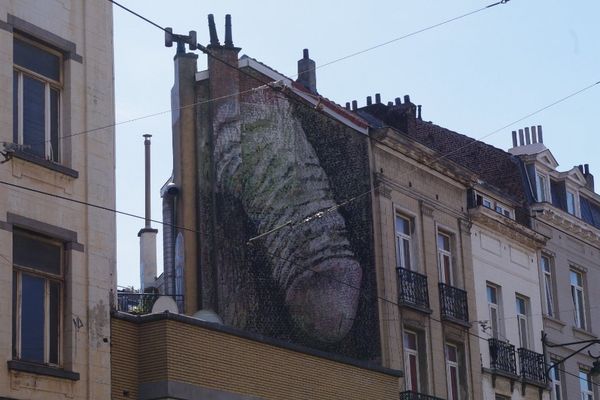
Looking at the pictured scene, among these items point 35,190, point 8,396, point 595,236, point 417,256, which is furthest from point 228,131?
point 595,236

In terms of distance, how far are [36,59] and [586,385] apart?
2552cm

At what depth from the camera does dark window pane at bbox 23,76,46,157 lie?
21.0 metres

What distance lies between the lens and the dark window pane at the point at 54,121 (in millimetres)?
21453

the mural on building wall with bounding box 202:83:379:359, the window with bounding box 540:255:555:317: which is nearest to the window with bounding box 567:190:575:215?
the window with bounding box 540:255:555:317

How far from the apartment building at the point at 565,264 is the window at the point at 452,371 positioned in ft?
18.5

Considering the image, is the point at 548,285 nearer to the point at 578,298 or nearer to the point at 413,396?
the point at 578,298

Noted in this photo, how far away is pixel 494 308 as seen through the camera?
125 ft

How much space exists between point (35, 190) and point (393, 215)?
1442cm

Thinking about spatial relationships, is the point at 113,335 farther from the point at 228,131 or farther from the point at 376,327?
the point at 376,327

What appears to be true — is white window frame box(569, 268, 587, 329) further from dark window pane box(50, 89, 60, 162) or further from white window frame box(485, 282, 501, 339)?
dark window pane box(50, 89, 60, 162)

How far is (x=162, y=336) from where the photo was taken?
2188 cm

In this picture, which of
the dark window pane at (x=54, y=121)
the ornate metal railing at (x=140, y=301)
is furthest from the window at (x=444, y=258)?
the dark window pane at (x=54, y=121)

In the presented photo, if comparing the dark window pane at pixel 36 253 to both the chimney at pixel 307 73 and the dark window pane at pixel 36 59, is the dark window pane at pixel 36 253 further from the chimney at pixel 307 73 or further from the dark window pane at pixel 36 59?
the chimney at pixel 307 73

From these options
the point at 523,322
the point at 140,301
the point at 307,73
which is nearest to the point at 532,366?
the point at 523,322
